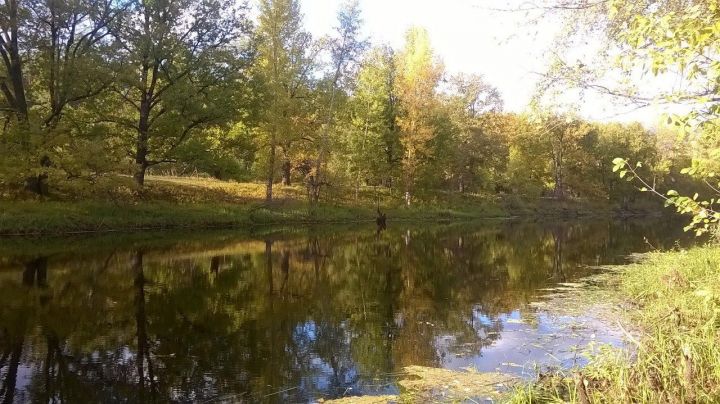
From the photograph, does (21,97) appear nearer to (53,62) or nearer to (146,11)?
(53,62)

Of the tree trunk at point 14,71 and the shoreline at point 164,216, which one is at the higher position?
the tree trunk at point 14,71

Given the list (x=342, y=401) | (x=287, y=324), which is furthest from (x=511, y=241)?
(x=342, y=401)

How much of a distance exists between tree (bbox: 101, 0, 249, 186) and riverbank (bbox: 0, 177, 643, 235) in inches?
72.5

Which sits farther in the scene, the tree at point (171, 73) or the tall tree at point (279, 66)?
the tall tree at point (279, 66)

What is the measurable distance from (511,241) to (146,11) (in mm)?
23409

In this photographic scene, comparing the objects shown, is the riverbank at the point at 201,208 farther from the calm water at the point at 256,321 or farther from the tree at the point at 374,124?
the calm water at the point at 256,321

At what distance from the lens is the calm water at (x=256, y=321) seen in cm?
675

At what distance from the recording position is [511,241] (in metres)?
27.5

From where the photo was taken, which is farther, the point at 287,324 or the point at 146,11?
the point at 146,11

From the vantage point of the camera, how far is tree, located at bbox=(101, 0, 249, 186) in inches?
1097

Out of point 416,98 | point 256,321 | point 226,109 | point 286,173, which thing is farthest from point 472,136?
point 256,321

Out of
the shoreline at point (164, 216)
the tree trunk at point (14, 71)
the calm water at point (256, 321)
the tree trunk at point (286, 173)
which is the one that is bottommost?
the calm water at point (256, 321)

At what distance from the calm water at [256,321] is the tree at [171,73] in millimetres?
10554

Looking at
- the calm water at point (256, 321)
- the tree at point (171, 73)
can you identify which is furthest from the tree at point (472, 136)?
the calm water at point (256, 321)
